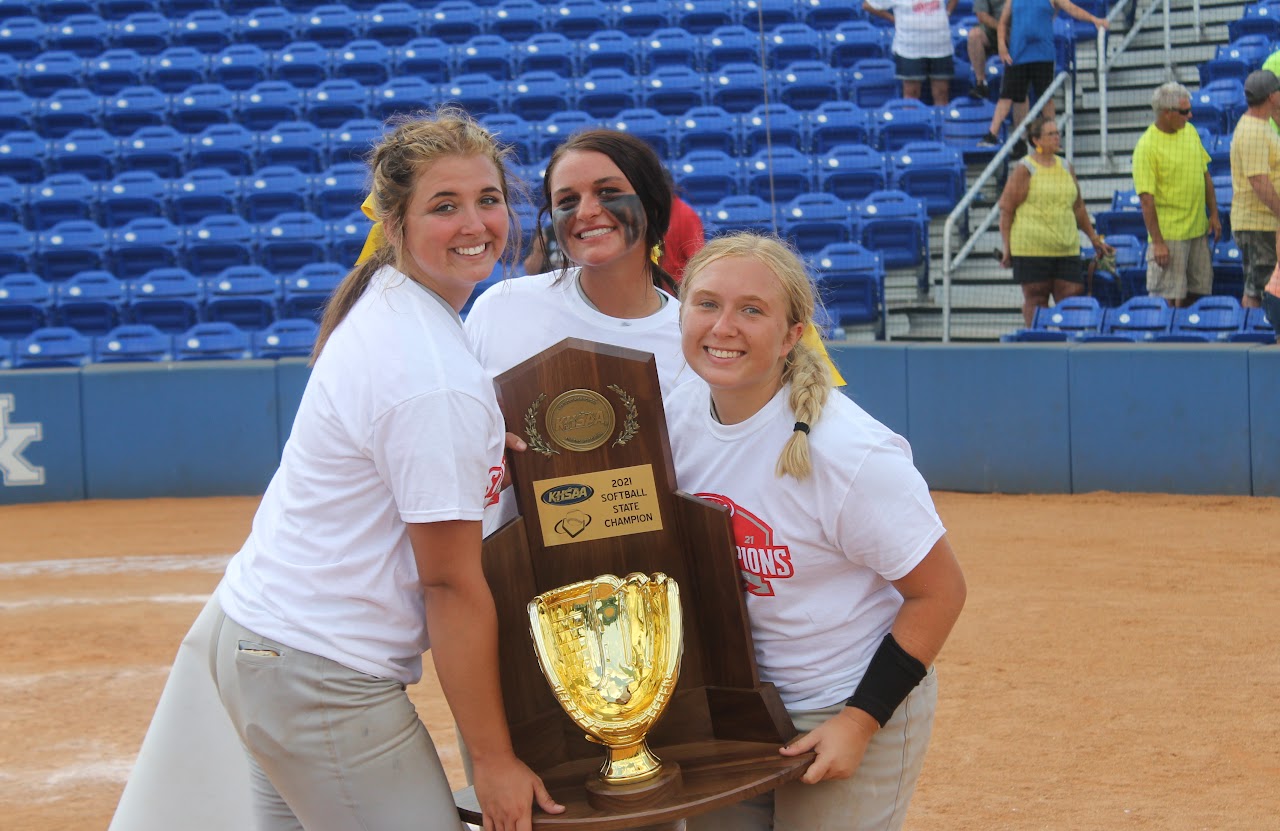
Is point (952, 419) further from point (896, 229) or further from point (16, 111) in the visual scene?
point (16, 111)

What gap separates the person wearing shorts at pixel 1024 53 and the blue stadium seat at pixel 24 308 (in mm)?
8483

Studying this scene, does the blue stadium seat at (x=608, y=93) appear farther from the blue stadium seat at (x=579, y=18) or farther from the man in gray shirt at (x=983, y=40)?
the man in gray shirt at (x=983, y=40)

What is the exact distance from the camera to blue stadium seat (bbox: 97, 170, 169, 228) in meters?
13.6

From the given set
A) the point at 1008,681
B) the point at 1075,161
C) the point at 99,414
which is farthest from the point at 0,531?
the point at 1075,161

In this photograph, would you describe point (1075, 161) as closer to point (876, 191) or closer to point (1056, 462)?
point (876, 191)

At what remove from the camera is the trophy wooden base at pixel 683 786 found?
7.17 feet

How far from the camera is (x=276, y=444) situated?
10.2 m

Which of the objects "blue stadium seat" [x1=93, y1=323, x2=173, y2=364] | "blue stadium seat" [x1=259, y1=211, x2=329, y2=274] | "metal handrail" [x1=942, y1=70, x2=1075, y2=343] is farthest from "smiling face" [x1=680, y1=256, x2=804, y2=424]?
"blue stadium seat" [x1=259, y1=211, x2=329, y2=274]

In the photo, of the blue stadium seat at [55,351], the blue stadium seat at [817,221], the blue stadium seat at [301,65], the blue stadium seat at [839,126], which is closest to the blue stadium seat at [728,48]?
the blue stadium seat at [839,126]

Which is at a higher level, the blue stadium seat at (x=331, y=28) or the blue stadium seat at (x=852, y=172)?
the blue stadium seat at (x=331, y=28)

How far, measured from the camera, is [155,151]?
47.2 feet

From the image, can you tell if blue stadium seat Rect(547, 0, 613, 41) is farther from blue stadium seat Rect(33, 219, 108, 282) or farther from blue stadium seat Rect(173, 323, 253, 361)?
blue stadium seat Rect(173, 323, 253, 361)

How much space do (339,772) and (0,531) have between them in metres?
8.14

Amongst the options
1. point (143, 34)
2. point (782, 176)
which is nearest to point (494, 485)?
point (782, 176)
